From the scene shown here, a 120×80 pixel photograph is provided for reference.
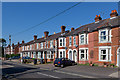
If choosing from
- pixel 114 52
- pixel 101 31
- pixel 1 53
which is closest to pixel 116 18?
pixel 101 31

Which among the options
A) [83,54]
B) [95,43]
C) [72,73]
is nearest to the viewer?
[72,73]

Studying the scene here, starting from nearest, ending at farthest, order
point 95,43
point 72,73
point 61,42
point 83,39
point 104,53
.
→ point 72,73 < point 104,53 < point 95,43 < point 83,39 < point 61,42

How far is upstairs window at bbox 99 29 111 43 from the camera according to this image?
21703 mm

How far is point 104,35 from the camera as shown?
22125 mm

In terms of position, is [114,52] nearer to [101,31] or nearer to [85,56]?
[101,31]

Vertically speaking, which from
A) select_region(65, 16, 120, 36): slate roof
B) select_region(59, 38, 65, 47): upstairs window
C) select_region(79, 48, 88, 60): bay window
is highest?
select_region(65, 16, 120, 36): slate roof

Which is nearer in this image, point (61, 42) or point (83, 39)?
point (83, 39)

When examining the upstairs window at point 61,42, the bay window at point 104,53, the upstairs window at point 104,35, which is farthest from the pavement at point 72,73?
the upstairs window at point 61,42

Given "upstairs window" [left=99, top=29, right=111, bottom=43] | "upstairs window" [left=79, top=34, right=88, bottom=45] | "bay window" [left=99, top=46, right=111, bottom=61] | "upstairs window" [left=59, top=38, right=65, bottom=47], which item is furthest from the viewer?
"upstairs window" [left=59, top=38, right=65, bottom=47]

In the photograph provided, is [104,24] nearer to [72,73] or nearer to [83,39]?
[83,39]

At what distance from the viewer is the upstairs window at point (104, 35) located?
21.7m

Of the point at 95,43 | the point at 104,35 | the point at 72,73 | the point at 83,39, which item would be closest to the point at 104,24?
the point at 104,35

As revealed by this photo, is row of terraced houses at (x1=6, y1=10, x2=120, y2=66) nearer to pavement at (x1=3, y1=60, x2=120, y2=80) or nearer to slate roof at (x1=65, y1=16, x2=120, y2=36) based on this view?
slate roof at (x1=65, y1=16, x2=120, y2=36)

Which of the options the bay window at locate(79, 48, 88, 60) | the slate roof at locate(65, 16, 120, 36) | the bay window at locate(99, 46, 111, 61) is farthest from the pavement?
the slate roof at locate(65, 16, 120, 36)
